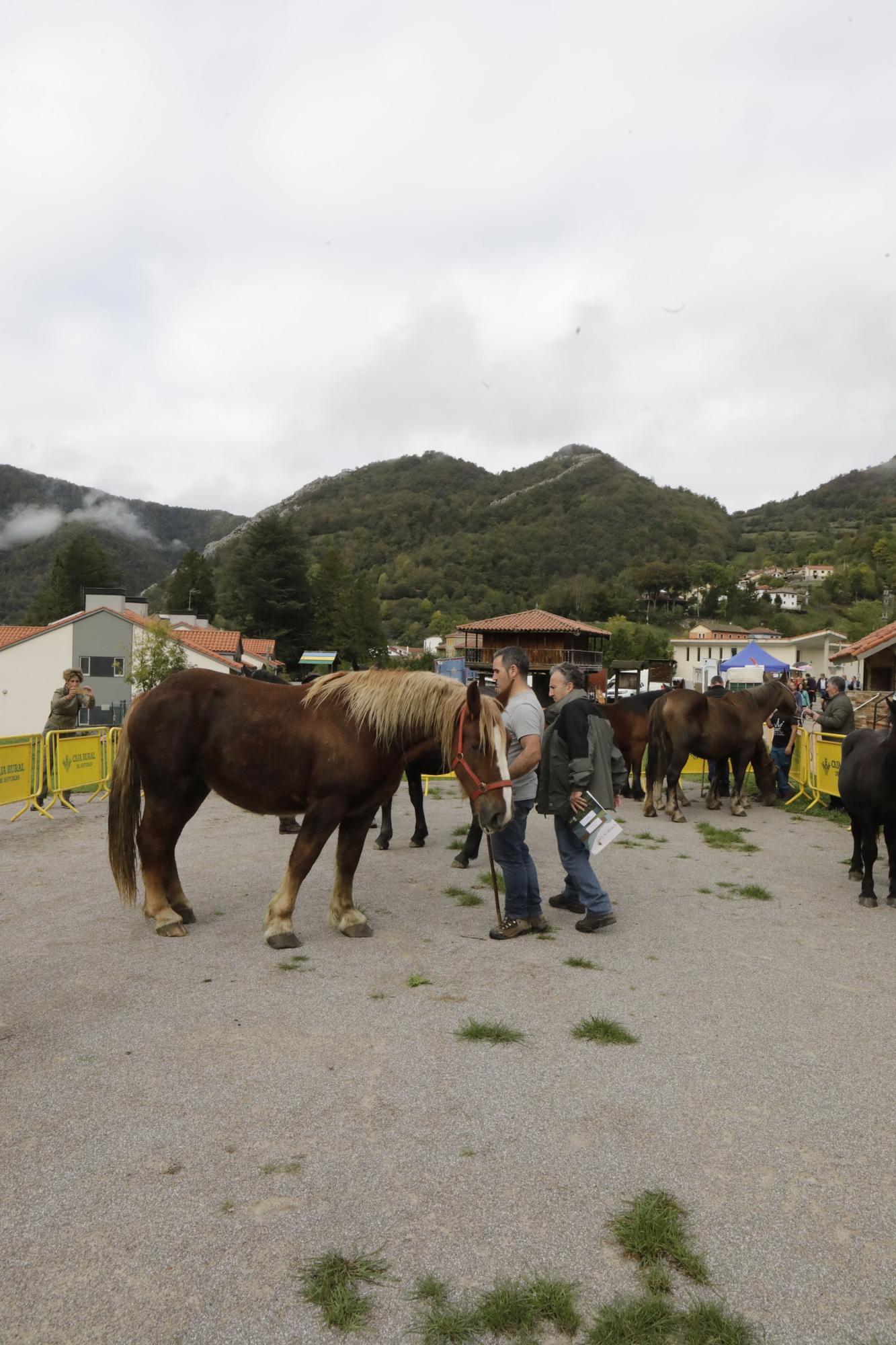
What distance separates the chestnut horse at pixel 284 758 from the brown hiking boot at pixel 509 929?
0.90m

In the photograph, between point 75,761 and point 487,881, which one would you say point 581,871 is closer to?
point 487,881

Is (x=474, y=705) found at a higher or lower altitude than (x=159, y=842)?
higher

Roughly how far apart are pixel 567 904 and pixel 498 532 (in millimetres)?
152410

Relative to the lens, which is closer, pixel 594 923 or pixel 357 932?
pixel 357 932

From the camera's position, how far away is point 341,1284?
2.20 meters

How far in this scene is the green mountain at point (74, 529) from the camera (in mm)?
127375

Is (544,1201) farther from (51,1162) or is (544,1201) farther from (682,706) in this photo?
(682,706)

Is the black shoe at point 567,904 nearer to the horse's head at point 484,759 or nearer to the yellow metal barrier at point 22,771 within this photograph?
the horse's head at point 484,759

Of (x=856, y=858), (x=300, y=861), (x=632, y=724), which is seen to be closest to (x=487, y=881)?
(x=300, y=861)

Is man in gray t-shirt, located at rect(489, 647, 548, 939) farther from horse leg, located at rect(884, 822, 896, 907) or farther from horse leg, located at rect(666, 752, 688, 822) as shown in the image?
horse leg, located at rect(666, 752, 688, 822)

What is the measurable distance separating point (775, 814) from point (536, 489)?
544ft

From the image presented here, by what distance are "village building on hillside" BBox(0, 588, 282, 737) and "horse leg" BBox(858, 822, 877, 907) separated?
121 feet

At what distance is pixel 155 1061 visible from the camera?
3.52 m

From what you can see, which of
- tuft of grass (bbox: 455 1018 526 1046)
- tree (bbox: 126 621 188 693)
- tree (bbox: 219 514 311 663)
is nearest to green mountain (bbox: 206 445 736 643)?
tree (bbox: 219 514 311 663)
